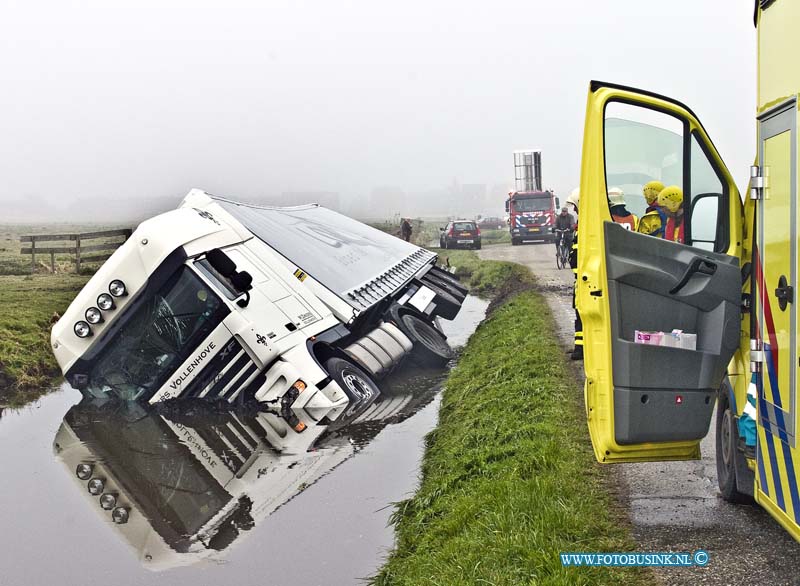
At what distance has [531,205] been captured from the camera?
142ft

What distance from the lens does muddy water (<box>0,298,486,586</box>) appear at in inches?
274

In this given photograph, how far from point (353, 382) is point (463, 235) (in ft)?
103

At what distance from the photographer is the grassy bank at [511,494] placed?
537 centimetres

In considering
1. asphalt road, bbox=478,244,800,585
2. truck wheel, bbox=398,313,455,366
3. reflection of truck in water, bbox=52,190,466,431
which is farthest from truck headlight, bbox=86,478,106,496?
truck wheel, bbox=398,313,455,366

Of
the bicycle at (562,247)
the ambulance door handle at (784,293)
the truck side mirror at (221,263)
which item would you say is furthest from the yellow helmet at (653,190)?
the bicycle at (562,247)

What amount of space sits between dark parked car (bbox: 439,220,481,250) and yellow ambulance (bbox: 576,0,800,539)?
37299 mm

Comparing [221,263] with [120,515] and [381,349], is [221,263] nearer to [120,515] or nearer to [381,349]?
[381,349]

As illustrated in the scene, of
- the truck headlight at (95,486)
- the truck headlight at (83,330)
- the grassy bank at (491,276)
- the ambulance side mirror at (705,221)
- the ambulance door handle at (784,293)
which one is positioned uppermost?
the ambulance side mirror at (705,221)

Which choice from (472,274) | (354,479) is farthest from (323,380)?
(472,274)

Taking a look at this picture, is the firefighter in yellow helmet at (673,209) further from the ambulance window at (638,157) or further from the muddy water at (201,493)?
the muddy water at (201,493)

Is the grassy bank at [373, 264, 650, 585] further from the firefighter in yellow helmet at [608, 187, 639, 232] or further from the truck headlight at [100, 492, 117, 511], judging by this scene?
the truck headlight at [100, 492, 117, 511]

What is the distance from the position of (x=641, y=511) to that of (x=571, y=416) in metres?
2.67

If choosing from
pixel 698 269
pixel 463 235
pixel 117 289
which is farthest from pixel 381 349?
pixel 463 235

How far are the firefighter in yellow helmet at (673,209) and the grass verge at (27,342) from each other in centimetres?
1030
